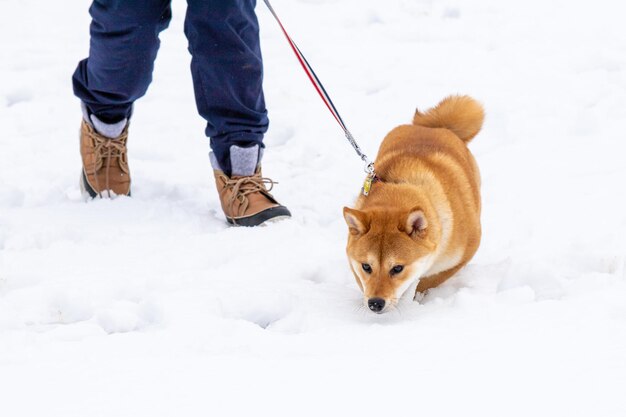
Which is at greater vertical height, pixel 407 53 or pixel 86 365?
pixel 86 365

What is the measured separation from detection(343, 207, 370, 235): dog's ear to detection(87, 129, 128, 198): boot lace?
4.02 feet

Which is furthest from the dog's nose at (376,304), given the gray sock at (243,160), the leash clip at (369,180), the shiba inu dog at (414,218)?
the gray sock at (243,160)

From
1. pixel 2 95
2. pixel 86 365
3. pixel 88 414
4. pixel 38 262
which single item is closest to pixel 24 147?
pixel 2 95

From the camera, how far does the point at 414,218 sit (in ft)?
8.09

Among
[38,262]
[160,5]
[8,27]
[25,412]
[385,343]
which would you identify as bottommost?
[8,27]

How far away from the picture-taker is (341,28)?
5.29m

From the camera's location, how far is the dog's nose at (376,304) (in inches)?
94.1

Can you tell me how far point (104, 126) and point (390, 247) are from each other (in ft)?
4.58

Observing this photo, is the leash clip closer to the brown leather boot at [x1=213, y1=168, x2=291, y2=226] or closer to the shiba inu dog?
the shiba inu dog

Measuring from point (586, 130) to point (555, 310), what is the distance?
1830 millimetres

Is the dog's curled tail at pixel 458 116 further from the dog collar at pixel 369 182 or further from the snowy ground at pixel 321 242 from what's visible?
the dog collar at pixel 369 182

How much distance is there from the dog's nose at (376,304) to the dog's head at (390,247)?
38 mm

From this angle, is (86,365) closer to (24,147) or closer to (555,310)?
(555,310)

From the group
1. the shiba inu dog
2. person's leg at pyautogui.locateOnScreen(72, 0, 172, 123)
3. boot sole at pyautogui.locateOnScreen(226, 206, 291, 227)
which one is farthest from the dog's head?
person's leg at pyautogui.locateOnScreen(72, 0, 172, 123)
